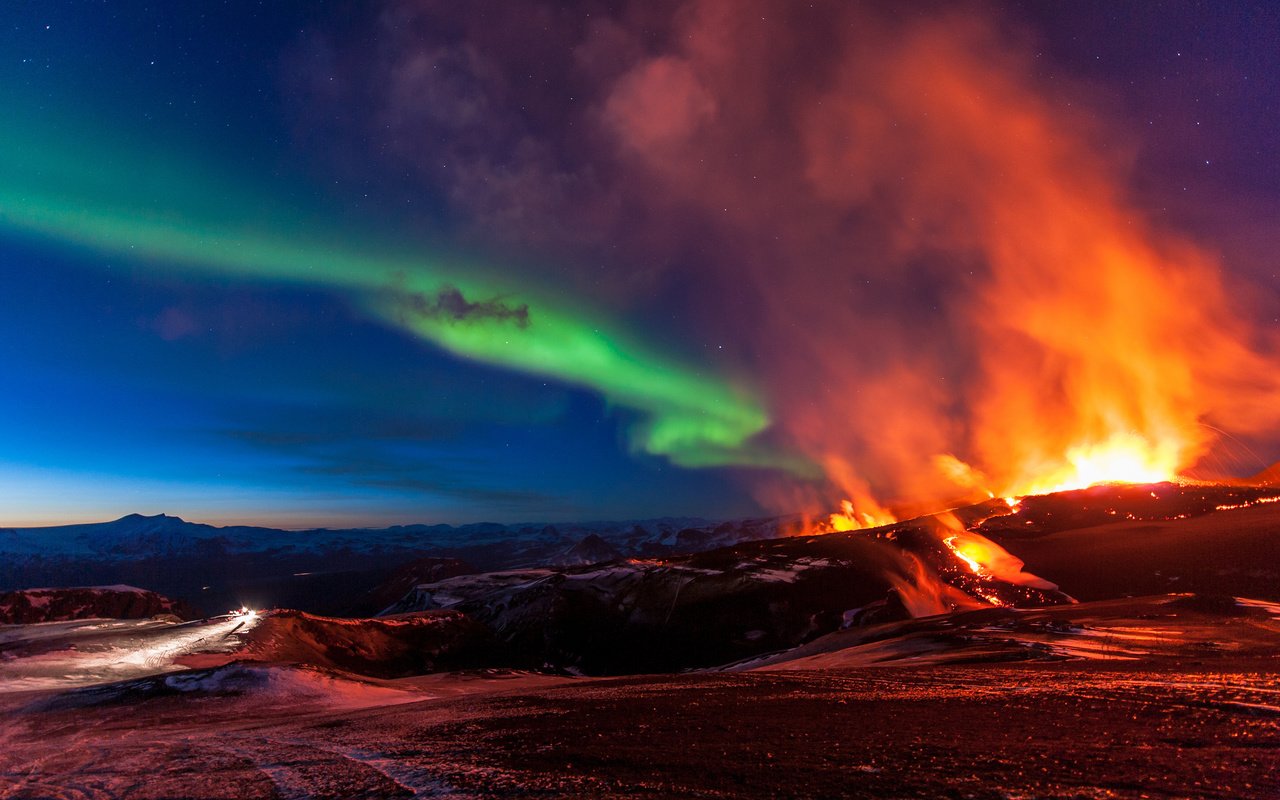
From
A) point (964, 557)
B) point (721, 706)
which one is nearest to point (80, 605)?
point (721, 706)

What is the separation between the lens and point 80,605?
371 feet

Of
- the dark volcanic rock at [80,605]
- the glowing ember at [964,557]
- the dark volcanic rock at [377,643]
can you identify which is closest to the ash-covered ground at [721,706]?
the dark volcanic rock at [377,643]

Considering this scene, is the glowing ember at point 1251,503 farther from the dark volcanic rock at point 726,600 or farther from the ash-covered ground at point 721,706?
the dark volcanic rock at point 726,600

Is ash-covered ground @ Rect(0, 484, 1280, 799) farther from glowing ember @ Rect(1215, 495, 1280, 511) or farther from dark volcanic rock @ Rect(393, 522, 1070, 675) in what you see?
glowing ember @ Rect(1215, 495, 1280, 511)

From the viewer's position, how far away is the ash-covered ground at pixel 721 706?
10.6 meters

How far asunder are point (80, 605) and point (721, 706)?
475 ft

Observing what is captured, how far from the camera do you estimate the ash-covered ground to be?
10625 millimetres

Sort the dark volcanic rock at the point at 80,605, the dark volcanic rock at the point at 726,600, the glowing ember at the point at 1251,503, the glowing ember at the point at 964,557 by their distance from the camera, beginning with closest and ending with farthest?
the dark volcanic rock at the point at 726,600 → the glowing ember at the point at 964,557 → the dark volcanic rock at the point at 80,605 → the glowing ember at the point at 1251,503

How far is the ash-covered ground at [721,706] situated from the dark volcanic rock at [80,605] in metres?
50.3

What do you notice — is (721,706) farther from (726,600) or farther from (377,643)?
(726,600)

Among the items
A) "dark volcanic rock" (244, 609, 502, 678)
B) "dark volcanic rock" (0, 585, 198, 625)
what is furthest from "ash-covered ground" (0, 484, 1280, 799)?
"dark volcanic rock" (0, 585, 198, 625)

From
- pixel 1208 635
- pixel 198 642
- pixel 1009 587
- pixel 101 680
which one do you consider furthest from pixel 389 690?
pixel 1009 587

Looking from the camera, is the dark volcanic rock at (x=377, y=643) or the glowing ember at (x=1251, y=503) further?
the glowing ember at (x=1251, y=503)

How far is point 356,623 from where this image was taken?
8175cm
